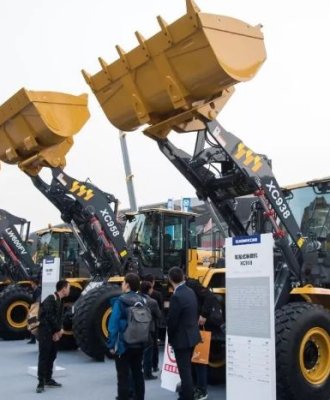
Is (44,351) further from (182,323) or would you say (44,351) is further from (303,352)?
(303,352)

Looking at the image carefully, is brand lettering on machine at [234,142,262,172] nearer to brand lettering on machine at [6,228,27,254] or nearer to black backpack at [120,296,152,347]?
black backpack at [120,296,152,347]

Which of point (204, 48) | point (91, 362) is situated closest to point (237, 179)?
point (204, 48)

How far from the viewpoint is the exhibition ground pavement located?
7.92 meters

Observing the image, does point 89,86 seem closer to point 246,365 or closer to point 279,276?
point 279,276

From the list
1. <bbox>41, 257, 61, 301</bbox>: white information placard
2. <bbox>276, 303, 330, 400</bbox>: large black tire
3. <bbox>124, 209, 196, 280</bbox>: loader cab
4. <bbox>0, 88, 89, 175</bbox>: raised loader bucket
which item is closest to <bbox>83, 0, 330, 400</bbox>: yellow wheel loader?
<bbox>276, 303, 330, 400</bbox>: large black tire

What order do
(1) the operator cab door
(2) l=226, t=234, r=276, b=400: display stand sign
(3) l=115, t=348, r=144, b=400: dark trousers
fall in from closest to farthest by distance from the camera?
(2) l=226, t=234, r=276, b=400: display stand sign → (3) l=115, t=348, r=144, b=400: dark trousers → (1) the operator cab door

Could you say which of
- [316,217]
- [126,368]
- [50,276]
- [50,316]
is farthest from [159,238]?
[126,368]

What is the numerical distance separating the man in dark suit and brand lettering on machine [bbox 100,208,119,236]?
5245 mm

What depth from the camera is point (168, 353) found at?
7.35 meters

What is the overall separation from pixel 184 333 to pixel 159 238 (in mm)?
5797

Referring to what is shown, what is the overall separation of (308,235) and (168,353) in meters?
2.41

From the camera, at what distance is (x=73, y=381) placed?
351 inches

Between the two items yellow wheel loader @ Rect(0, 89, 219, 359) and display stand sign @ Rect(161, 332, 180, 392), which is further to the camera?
yellow wheel loader @ Rect(0, 89, 219, 359)

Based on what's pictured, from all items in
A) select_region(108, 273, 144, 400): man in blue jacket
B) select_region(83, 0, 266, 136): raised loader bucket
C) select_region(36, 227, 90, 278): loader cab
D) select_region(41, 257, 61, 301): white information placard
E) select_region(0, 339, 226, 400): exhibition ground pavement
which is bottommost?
select_region(0, 339, 226, 400): exhibition ground pavement
